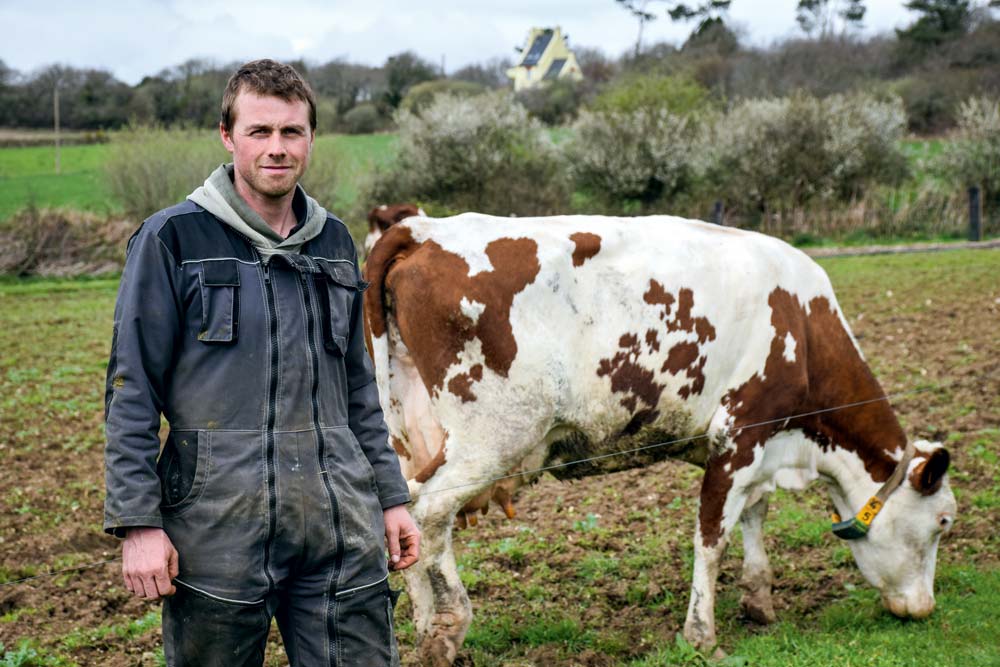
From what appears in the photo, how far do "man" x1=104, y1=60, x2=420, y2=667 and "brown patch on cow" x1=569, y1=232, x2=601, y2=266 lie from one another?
220 cm

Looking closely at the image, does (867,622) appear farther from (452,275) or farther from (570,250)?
(452,275)

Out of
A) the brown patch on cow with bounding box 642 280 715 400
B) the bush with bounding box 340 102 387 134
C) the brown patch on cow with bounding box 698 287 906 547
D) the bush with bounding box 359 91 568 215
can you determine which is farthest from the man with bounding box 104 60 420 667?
the bush with bounding box 340 102 387 134

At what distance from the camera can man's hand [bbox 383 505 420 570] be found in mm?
3104

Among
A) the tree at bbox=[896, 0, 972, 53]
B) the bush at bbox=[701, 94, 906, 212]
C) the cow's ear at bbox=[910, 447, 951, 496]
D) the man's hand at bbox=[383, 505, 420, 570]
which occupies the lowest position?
the cow's ear at bbox=[910, 447, 951, 496]

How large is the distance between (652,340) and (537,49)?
105040 mm

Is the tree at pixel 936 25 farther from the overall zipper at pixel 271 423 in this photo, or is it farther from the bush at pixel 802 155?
the overall zipper at pixel 271 423

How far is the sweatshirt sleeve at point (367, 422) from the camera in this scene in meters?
3.09

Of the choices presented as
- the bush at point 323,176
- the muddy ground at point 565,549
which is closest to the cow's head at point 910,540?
the muddy ground at point 565,549

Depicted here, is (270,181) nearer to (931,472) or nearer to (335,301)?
(335,301)

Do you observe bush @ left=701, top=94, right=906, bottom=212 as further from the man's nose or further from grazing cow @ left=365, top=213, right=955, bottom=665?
the man's nose

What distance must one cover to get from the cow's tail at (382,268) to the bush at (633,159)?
27540mm

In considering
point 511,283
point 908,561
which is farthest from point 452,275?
point 908,561

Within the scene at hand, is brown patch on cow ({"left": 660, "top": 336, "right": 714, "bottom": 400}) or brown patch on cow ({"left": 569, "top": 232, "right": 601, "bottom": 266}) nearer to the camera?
brown patch on cow ({"left": 569, "top": 232, "right": 601, "bottom": 266})

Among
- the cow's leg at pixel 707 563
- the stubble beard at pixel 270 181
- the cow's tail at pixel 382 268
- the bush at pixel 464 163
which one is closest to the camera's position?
the stubble beard at pixel 270 181
